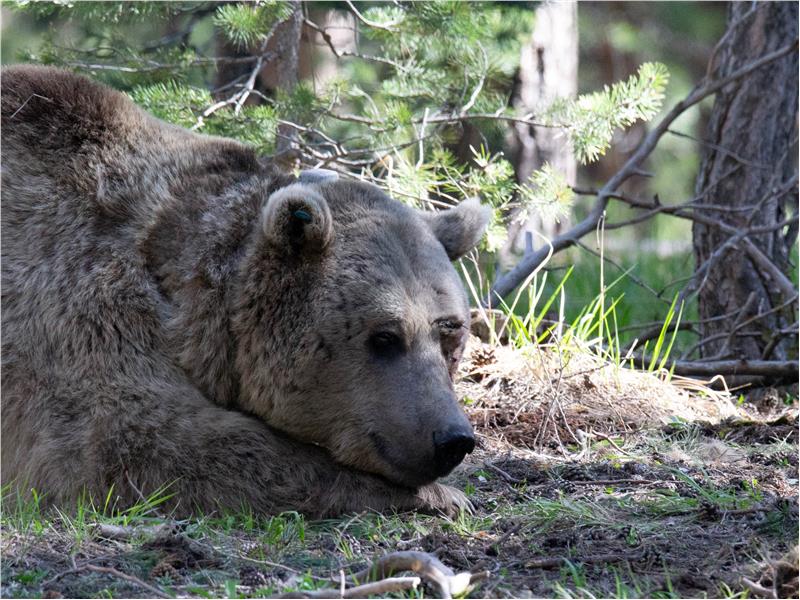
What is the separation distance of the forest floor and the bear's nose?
0.24 meters

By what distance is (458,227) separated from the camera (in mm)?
5176

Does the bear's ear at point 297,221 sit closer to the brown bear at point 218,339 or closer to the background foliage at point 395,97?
the brown bear at point 218,339

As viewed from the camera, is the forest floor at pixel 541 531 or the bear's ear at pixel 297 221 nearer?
the forest floor at pixel 541 531

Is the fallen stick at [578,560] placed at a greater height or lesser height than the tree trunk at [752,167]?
lesser

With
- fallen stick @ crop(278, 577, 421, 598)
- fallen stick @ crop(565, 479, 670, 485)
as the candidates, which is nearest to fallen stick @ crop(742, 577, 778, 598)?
fallen stick @ crop(278, 577, 421, 598)

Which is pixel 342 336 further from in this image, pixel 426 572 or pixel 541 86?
pixel 541 86

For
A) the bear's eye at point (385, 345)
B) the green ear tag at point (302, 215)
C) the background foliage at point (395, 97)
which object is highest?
the background foliage at point (395, 97)

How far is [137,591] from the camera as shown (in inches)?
130

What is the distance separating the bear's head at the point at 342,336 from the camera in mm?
4324

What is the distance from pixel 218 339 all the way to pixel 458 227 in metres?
1.37

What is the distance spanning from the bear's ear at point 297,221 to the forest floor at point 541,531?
1.15 m

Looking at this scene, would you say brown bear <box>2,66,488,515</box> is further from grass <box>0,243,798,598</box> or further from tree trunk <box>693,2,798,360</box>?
tree trunk <box>693,2,798,360</box>

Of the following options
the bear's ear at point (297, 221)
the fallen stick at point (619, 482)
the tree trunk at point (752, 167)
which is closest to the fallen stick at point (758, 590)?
the fallen stick at point (619, 482)

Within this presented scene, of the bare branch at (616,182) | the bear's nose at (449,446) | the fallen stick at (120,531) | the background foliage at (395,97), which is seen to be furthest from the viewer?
the bare branch at (616,182)
